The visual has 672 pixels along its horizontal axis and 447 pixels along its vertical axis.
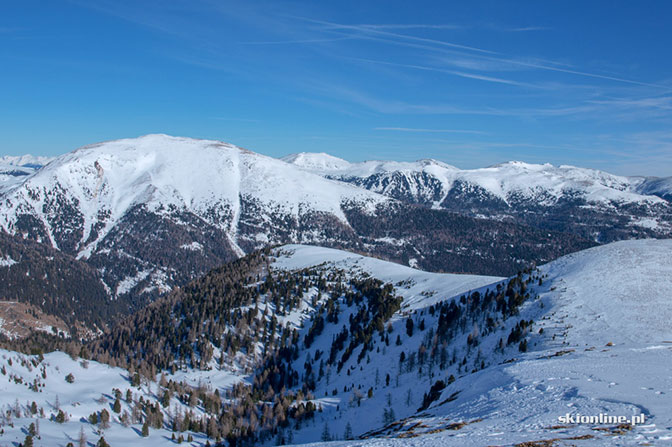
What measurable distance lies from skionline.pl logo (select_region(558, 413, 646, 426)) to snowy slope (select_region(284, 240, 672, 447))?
393 mm

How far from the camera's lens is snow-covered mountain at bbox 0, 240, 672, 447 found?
30.2 metres

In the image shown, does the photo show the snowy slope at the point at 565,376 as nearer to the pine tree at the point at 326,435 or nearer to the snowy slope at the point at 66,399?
the pine tree at the point at 326,435

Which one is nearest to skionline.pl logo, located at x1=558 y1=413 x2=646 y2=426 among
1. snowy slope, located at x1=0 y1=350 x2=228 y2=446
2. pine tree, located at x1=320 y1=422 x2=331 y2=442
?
pine tree, located at x1=320 y1=422 x2=331 y2=442

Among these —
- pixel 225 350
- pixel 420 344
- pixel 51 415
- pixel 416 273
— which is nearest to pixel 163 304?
pixel 225 350

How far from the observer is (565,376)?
3862 centimetres

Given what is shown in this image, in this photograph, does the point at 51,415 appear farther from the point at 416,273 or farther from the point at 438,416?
the point at 416,273

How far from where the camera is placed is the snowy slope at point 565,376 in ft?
83.7

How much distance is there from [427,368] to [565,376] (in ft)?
136

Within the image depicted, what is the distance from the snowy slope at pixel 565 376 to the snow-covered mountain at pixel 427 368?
0.23 meters

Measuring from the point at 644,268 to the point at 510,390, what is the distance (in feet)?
227

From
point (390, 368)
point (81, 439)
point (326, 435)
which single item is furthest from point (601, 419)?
point (81, 439)

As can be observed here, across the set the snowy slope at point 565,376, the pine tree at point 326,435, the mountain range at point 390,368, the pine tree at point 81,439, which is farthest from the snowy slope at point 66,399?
the snowy slope at point 565,376

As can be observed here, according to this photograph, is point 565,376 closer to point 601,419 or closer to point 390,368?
point 601,419

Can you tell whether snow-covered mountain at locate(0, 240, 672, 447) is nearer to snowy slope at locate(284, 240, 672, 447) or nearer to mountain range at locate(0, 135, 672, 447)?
snowy slope at locate(284, 240, 672, 447)
